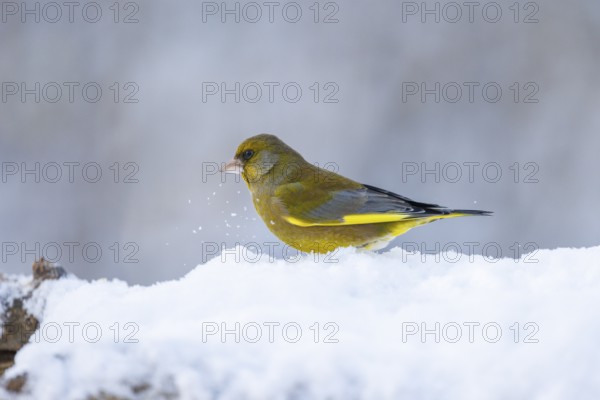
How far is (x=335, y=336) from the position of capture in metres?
1.97

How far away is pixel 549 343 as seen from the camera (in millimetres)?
1884

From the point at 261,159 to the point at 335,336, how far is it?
1906 mm

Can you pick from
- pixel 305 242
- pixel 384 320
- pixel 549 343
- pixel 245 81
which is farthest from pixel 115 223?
pixel 549 343

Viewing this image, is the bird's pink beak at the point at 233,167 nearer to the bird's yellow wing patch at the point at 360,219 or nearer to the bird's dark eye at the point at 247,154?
the bird's dark eye at the point at 247,154

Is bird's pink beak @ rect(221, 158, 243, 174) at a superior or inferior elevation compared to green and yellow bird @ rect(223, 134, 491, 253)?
superior

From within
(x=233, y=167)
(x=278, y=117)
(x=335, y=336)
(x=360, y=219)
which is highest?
(x=278, y=117)

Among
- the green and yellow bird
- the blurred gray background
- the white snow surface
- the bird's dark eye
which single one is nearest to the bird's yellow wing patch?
the green and yellow bird

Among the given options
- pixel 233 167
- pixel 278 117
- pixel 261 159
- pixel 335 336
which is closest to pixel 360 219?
pixel 261 159

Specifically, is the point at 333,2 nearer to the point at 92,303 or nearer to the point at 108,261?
the point at 108,261

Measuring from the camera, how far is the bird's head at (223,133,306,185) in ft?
12.3

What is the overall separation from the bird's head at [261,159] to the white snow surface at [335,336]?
126 cm

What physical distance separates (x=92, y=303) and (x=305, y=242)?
1.26 m

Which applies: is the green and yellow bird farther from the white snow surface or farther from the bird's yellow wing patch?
the white snow surface

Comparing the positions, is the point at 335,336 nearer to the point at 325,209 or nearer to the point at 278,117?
the point at 325,209
